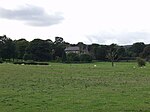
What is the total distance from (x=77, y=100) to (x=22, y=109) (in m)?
3.89

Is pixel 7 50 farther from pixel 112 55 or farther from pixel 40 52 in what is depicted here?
pixel 112 55

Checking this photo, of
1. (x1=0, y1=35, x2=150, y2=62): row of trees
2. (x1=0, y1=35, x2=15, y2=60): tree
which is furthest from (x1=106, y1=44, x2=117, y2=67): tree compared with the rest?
(x1=0, y1=35, x2=15, y2=60): tree

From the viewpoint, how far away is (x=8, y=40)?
13675cm

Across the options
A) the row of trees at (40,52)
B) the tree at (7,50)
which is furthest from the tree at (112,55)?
the tree at (7,50)

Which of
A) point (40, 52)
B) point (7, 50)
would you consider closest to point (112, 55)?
point (40, 52)

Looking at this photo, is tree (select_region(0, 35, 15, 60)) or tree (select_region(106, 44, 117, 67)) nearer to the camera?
tree (select_region(106, 44, 117, 67))

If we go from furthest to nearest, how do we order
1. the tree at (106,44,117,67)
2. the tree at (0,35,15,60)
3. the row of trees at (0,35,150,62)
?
the row of trees at (0,35,150,62)
the tree at (0,35,15,60)
the tree at (106,44,117,67)

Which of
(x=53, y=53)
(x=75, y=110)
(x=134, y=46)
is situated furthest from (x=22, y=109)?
(x=134, y=46)

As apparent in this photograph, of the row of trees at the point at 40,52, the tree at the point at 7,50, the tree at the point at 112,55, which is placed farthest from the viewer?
the row of trees at the point at 40,52

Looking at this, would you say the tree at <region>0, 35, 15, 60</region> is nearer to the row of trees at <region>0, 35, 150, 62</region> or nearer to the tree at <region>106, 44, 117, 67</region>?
the row of trees at <region>0, 35, 150, 62</region>

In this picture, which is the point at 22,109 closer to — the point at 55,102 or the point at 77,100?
the point at 55,102

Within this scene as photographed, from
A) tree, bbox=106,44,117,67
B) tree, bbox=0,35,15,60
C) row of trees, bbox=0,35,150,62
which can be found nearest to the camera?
tree, bbox=106,44,117,67

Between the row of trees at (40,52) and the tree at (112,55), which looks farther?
the row of trees at (40,52)

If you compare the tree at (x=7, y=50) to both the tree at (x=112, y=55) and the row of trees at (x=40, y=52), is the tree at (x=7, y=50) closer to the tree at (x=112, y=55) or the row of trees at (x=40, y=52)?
the row of trees at (x=40, y=52)
